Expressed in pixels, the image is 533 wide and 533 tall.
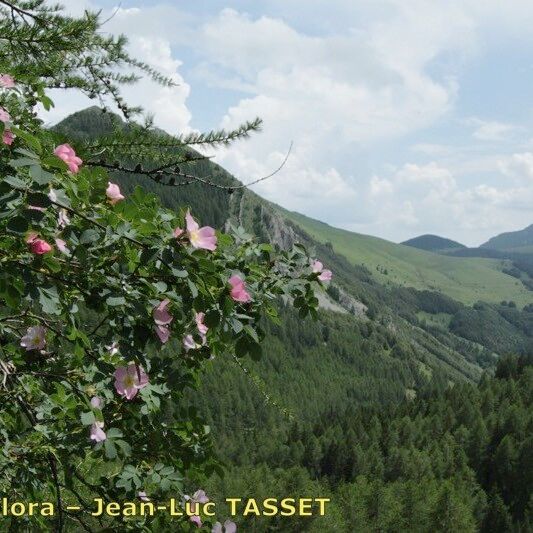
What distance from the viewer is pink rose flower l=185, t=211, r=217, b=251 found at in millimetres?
3168

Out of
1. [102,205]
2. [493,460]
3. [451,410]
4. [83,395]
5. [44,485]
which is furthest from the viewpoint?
[451,410]

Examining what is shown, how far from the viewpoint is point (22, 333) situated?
5.88 m

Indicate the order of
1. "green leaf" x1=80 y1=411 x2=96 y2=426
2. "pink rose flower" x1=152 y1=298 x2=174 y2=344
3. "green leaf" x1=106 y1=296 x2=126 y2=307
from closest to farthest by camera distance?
1. "green leaf" x1=106 y1=296 x2=126 y2=307
2. "pink rose flower" x1=152 y1=298 x2=174 y2=344
3. "green leaf" x1=80 y1=411 x2=96 y2=426

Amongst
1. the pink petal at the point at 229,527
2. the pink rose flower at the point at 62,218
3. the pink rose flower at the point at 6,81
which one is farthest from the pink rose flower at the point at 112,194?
the pink petal at the point at 229,527

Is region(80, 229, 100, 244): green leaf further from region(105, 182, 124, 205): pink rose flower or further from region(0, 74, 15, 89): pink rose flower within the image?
region(0, 74, 15, 89): pink rose flower

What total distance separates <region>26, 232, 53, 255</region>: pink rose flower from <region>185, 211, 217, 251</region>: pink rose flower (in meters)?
0.75

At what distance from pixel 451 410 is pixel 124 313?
412 ft

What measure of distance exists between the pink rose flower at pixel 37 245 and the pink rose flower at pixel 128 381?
1367 mm

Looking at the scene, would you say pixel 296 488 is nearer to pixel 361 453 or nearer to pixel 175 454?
pixel 361 453

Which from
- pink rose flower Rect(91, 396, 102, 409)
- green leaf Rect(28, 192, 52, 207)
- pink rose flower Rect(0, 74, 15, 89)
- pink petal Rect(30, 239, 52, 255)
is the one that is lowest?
pink rose flower Rect(91, 396, 102, 409)

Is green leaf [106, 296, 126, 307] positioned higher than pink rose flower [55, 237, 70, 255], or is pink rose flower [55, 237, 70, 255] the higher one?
pink rose flower [55, 237, 70, 255]

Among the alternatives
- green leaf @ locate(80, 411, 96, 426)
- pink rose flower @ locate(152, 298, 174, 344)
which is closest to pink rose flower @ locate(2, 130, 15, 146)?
pink rose flower @ locate(152, 298, 174, 344)

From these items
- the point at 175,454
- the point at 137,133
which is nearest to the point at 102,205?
the point at 137,133

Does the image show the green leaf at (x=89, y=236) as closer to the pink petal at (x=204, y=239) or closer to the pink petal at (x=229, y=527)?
the pink petal at (x=204, y=239)
